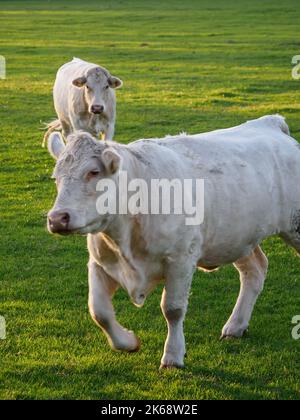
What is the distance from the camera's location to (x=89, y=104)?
1537 cm

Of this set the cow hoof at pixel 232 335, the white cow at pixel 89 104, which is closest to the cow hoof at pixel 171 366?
the cow hoof at pixel 232 335

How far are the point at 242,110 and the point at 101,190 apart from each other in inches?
548

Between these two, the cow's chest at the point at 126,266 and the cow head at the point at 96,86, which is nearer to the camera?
the cow's chest at the point at 126,266

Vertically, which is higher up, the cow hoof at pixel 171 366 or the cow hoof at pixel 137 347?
the cow hoof at pixel 137 347

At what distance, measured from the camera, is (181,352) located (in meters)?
6.61

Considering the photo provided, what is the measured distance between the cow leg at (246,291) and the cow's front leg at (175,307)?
3.06 ft

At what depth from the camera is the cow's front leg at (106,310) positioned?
21.0ft

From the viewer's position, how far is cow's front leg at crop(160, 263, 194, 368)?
A: 6.48 m

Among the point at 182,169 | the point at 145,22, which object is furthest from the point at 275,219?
the point at 145,22

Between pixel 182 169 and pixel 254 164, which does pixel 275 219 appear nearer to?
pixel 254 164

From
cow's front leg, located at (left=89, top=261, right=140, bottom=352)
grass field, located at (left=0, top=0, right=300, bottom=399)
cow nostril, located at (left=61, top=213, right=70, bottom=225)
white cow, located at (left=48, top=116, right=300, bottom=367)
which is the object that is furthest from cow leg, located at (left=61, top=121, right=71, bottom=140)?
cow nostril, located at (left=61, top=213, right=70, bottom=225)

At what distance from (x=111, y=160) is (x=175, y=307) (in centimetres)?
A: 135

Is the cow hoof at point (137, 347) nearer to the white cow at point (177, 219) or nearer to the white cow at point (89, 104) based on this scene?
the white cow at point (177, 219)

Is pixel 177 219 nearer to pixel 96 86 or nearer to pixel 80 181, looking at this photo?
pixel 80 181
